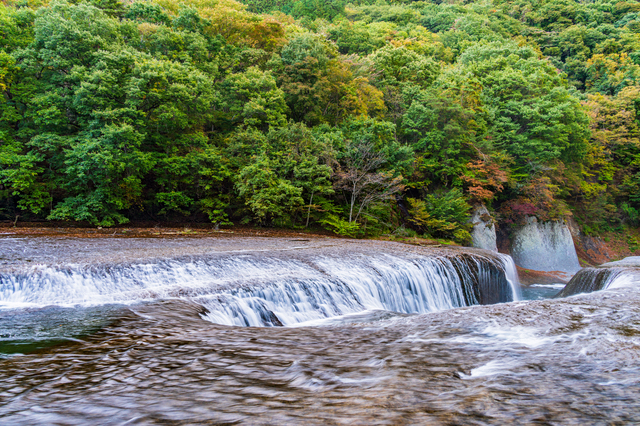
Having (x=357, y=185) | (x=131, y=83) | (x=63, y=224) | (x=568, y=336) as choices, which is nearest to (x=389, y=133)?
(x=357, y=185)

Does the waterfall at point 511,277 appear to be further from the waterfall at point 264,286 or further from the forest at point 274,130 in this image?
the forest at point 274,130

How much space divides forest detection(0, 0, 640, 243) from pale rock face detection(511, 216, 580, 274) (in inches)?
35.2

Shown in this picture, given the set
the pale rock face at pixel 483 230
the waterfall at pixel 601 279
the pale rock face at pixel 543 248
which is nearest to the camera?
the waterfall at pixel 601 279

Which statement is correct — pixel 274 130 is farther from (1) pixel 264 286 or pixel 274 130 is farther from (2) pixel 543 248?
(2) pixel 543 248

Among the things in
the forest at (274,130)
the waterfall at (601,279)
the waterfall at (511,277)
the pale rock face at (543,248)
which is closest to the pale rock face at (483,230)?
the forest at (274,130)

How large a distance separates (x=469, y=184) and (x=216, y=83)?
53.2ft

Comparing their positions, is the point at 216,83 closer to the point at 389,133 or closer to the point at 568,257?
the point at 389,133

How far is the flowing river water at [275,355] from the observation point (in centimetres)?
215

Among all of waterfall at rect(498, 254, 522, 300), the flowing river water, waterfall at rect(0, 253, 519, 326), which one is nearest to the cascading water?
waterfall at rect(498, 254, 522, 300)

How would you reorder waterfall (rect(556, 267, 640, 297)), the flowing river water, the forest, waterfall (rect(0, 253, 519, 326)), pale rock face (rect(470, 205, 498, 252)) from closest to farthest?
the flowing river water → waterfall (rect(0, 253, 519, 326)) → waterfall (rect(556, 267, 640, 297)) → the forest → pale rock face (rect(470, 205, 498, 252))

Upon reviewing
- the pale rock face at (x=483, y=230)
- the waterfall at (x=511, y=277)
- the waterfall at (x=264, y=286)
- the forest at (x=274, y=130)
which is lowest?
the waterfall at (x=511, y=277)

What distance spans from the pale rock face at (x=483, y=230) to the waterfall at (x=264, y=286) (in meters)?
11.7

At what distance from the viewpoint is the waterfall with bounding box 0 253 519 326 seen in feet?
19.8

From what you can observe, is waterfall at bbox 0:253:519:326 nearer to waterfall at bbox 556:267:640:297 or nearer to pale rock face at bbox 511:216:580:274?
waterfall at bbox 556:267:640:297
